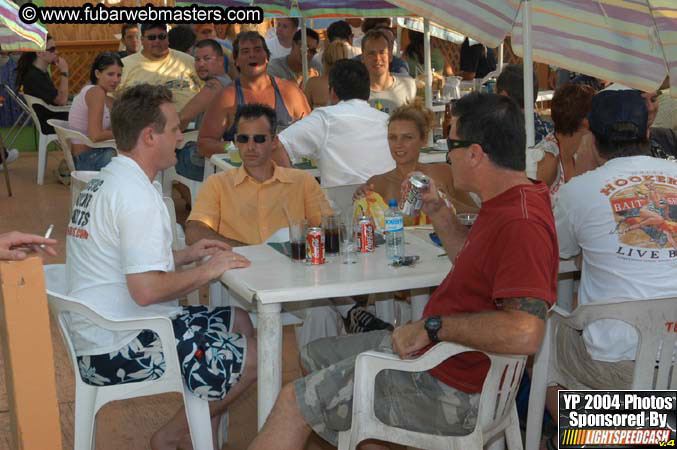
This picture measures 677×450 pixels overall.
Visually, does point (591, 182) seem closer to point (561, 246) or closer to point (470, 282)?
point (561, 246)

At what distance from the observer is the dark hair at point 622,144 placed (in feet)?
10.1

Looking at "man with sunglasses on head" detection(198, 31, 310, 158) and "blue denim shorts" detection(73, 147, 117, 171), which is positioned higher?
"man with sunglasses on head" detection(198, 31, 310, 158)

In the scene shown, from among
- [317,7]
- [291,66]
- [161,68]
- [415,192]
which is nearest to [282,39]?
[291,66]

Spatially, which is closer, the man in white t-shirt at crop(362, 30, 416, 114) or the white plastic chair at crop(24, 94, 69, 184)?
the man in white t-shirt at crop(362, 30, 416, 114)

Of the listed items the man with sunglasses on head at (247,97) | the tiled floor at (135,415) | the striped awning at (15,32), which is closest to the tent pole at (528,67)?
the tiled floor at (135,415)

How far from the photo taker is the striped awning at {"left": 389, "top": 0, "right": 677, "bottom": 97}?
135 inches

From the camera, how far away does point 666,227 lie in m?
2.94

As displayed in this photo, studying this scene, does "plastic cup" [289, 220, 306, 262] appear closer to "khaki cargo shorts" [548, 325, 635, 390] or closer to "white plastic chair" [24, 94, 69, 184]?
"khaki cargo shorts" [548, 325, 635, 390]

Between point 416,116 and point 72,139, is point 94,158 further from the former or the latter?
point 416,116

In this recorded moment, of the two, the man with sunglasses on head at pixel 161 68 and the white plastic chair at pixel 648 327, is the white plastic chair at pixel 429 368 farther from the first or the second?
the man with sunglasses on head at pixel 161 68

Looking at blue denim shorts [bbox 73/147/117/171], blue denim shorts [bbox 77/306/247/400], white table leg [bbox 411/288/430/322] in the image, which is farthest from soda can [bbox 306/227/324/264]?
blue denim shorts [bbox 73/147/117/171]

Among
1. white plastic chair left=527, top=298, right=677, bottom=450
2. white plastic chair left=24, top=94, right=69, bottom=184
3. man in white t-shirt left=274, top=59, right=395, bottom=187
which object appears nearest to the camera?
white plastic chair left=527, top=298, right=677, bottom=450

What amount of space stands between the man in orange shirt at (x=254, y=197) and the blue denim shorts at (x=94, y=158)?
3093mm

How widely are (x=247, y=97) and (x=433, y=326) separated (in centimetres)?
382
